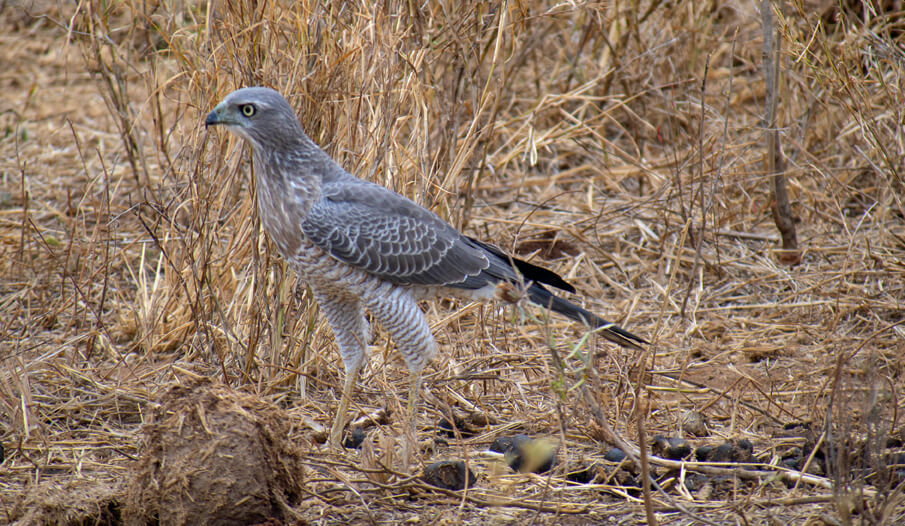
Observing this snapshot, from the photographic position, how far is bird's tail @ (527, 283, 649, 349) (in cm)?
371

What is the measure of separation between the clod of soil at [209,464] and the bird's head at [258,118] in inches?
44.7

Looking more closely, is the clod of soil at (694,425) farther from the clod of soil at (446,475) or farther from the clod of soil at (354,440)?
the clod of soil at (354,440)

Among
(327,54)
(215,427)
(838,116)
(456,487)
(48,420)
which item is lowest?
Answer: (48,420)

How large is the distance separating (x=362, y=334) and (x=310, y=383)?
596mm

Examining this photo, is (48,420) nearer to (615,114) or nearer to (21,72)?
(615,114)

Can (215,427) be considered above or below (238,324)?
above

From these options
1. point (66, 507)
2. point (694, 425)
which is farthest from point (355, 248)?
point (694, 425)

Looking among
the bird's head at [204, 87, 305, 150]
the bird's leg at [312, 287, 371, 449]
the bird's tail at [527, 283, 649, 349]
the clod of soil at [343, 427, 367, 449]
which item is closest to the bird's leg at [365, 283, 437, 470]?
the bird's leg at [312, 287, 371, 449]

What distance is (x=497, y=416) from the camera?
162 inches

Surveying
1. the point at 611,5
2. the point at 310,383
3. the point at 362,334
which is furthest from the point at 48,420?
the point at 611,5

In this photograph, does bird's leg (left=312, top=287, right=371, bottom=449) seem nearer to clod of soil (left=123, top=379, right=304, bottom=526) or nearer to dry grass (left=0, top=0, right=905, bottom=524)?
dry grass (left=0, top=0, right=905, bottom=524)

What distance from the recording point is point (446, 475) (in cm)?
328

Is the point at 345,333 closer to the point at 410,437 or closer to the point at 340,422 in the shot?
the point at 340,422

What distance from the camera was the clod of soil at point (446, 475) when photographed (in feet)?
10.7
